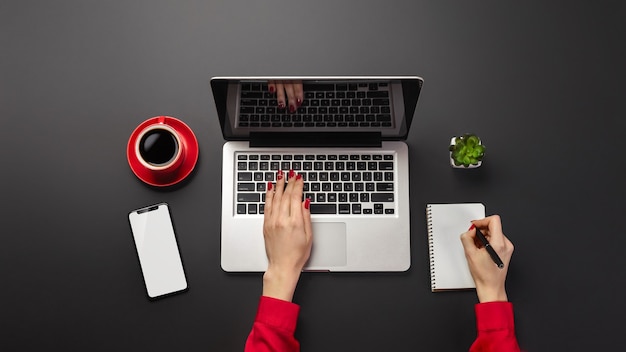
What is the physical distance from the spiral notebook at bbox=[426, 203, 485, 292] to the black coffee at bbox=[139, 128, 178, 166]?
0.56 meters

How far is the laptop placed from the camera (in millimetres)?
988

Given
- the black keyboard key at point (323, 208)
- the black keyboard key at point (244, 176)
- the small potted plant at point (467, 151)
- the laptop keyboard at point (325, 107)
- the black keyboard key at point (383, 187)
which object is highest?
the laptop keyboard at point (325, 107)

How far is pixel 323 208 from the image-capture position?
39.7 inches

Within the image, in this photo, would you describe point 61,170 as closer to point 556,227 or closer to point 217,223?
point 217,223

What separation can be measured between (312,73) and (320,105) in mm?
165

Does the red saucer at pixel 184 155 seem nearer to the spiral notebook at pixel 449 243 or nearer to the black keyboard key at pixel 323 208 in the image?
the black keyboard key at pixel 323 208

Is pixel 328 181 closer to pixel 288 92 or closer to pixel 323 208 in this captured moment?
pixel 323 208

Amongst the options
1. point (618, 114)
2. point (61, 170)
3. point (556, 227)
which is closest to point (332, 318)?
point (556, 227)

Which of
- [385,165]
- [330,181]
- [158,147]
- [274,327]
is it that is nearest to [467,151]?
[385,165]

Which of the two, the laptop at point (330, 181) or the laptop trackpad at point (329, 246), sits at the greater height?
the laptop at point (330, 181)

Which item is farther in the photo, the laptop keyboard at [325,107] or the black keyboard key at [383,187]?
the black keyboard key at [383,187]

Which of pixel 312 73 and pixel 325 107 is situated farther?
pixel 312 73

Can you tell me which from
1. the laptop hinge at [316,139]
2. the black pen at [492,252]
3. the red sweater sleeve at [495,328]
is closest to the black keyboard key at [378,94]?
the laptop hinge at [316,139]

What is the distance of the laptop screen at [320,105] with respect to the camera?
0.85 meters
